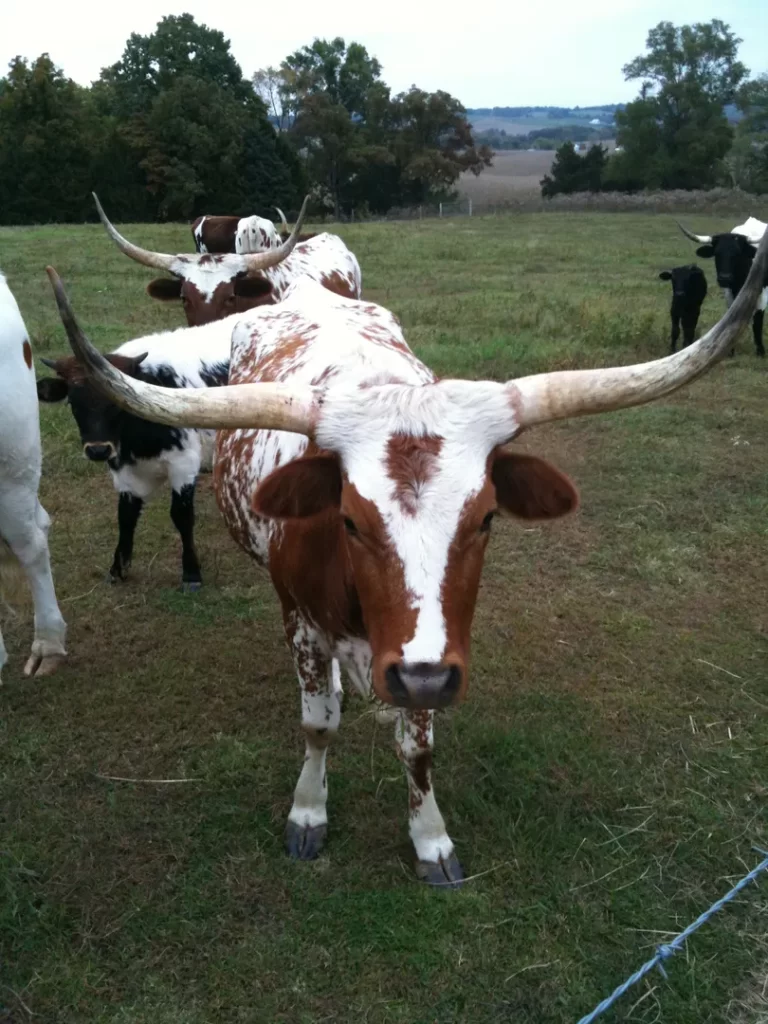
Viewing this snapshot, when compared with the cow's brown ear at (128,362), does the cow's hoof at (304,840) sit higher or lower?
lower

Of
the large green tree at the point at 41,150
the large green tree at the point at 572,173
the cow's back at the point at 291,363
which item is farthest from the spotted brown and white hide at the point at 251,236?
the large green tree at the point at 572,173

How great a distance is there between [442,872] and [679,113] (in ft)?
221

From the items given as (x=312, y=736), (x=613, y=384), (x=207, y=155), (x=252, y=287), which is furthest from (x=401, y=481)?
(x=207, y=155)

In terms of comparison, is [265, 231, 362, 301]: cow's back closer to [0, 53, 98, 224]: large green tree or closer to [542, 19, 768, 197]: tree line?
[0, 53, 98, 224]: large green tree

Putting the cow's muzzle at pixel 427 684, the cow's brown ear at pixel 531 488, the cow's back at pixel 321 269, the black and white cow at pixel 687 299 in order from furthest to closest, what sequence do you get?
the black and white cow at pixel 687 299, the cow's back at pixel 321 269, the cow's brown ear at pixel 531 488, the cow's muzzle at pixel 427 684

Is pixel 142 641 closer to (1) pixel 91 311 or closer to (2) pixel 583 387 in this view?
(2) pixel 583 387

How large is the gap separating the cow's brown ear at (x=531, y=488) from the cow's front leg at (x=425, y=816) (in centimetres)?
99

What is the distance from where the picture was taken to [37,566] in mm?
4164

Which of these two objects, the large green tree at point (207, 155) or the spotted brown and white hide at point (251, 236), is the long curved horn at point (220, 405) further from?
the large green tree at point (207, 155)

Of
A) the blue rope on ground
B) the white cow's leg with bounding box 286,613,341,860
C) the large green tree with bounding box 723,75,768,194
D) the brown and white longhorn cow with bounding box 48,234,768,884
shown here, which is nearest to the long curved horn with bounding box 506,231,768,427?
the brown and white longhorn cow with bounding box 48,234,768,884

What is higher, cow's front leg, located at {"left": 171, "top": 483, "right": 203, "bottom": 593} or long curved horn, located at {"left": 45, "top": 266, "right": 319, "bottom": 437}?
long curved horn, located at {"left": 45, "top": 266, "right": 319, "bottom": 437}

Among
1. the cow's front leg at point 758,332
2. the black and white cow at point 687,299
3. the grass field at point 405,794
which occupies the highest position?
the black and white cow at point 687,299

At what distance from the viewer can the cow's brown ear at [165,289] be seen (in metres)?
6.81

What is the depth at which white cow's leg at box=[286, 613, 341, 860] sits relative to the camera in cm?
314
